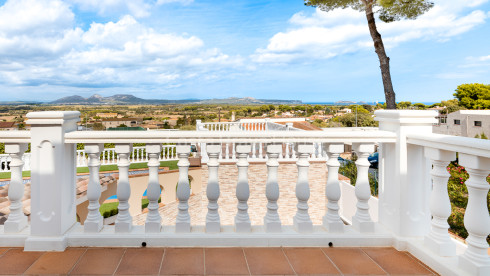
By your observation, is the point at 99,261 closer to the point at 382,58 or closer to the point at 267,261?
the point at 267,261

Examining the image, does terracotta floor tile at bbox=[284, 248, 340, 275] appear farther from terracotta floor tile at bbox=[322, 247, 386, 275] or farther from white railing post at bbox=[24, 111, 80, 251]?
white railing post at bbox=[24, 111, 80, 251]

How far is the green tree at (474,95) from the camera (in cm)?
2872

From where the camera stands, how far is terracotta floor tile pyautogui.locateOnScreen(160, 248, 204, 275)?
139 cm

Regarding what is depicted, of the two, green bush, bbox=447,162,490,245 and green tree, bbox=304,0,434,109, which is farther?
Answer: green tree, bbox=304,0,434,109

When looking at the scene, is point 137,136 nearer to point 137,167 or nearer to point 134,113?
point 137,167

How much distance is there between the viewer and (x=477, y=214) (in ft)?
3.80

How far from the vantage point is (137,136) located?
5.09 feet

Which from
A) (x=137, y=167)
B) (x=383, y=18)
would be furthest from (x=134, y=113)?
(x=383, y=18)

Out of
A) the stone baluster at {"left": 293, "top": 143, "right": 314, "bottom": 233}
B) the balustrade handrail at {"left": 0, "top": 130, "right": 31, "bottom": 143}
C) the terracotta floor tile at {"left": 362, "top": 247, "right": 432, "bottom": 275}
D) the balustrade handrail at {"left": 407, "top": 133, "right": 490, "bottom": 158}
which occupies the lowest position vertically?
the terracotta floor tile at {"left": 362, "top": 247, "right": 432, "bottom": 275}

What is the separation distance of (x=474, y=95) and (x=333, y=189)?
3804cm

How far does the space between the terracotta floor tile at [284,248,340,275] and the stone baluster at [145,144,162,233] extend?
0.80 meters

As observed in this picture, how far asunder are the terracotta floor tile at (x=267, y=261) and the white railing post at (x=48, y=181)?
3.59 ft

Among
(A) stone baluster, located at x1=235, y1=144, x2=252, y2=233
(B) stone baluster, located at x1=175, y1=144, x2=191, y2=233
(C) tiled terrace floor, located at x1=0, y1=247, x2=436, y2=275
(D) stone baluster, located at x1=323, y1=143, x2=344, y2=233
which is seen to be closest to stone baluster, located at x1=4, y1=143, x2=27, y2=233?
(C) tiled terrace floor, located at x1=0, y1=247, x2=436, y2=275

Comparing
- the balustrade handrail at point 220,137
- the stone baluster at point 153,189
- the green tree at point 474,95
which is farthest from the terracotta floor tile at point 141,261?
the green tree at point 474,95
